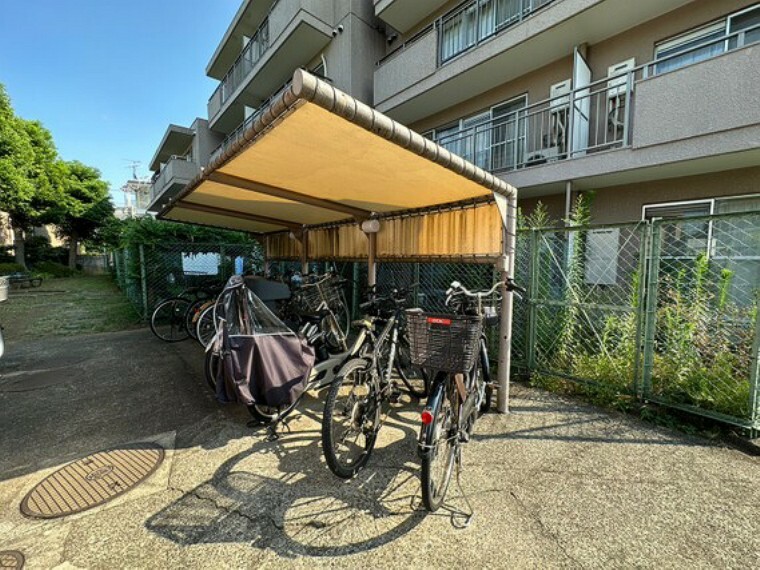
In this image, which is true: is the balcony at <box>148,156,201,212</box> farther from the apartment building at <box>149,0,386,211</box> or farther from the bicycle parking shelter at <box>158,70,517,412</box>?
the bicycle parking shelter at <box>158,70,517,412</box>

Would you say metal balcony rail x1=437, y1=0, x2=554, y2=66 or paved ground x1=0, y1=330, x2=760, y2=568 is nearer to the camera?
paved ground x1=0, y1=330, x2=760, y2=568

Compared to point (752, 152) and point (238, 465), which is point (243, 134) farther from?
point (752, 152)

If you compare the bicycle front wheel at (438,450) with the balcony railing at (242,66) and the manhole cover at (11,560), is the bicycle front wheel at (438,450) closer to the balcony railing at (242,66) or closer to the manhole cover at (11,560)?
the manhole cover at (11,560)

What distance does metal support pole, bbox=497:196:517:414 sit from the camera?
122 inches

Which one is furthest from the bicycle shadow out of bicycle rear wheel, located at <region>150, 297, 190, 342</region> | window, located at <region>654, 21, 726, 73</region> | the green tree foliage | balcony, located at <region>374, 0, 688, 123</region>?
balcony, located at <region>374, 0, 688, 123</region>

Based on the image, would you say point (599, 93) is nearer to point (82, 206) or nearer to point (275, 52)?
point (275, 52)

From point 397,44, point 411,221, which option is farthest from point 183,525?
point 397,44

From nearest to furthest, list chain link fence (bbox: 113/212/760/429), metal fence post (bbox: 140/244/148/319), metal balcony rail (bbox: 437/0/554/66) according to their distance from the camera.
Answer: chain link fence (bbox: 113/212/760/429) < metal fence post (bbox: 140/244/148/319) < metal balcony rail (bbox: 437/0/554/66)

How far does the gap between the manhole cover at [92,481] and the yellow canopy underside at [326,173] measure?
7.51 ft

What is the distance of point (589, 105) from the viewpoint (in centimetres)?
633

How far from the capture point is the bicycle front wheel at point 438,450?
1.83 m

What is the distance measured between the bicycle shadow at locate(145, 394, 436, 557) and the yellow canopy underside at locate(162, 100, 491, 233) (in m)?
2.17

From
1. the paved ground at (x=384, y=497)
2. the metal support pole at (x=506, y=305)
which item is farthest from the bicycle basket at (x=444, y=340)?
the metal support pole at (x=506, y=305)

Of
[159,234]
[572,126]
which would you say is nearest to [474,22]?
[572,126]
